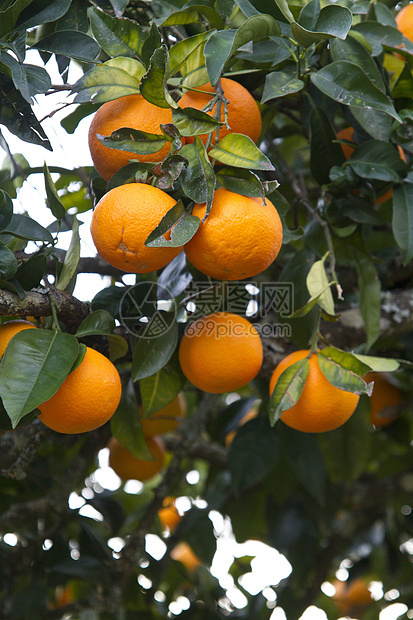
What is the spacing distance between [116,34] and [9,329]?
0.49 metres

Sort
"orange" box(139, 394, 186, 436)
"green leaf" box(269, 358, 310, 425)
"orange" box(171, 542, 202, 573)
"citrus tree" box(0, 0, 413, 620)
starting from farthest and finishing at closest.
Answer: "orange" box(171, 542, 202, 573), "orange" box(139, 394, 186, 436), "green leaf" box(269, 358, 310, 425), "citrus tree" box(0, 0, 413, 620)

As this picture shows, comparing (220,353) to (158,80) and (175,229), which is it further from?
(158,80)

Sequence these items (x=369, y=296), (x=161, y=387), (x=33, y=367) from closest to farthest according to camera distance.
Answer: (x=33, y=367) < (x=161, y=387) < (x=369, y=296)

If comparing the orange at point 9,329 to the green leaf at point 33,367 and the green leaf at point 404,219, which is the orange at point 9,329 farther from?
the green leaf at point 404,219

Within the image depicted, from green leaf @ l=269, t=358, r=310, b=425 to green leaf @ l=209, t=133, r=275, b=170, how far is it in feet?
1.19

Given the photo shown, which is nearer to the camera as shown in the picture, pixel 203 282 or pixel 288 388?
pixel 288 388

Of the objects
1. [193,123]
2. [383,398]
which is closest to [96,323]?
[193,123]

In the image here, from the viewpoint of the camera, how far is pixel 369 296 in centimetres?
119

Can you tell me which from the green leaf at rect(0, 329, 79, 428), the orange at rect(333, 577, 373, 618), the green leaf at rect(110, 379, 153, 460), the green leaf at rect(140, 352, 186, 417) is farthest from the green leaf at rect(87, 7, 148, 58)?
the orange at rect(333, 577, 373, 618)

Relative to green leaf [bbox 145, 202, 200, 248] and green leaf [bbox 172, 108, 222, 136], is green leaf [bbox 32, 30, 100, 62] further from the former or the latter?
green leaf [bbox 145, 202, 200, 248]

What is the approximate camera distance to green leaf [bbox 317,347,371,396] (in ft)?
2.88

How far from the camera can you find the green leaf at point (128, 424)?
116 centimetres

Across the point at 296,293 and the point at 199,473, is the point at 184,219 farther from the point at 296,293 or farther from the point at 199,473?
the point at 199,473

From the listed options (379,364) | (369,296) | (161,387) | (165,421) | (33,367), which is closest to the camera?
(33,367)
